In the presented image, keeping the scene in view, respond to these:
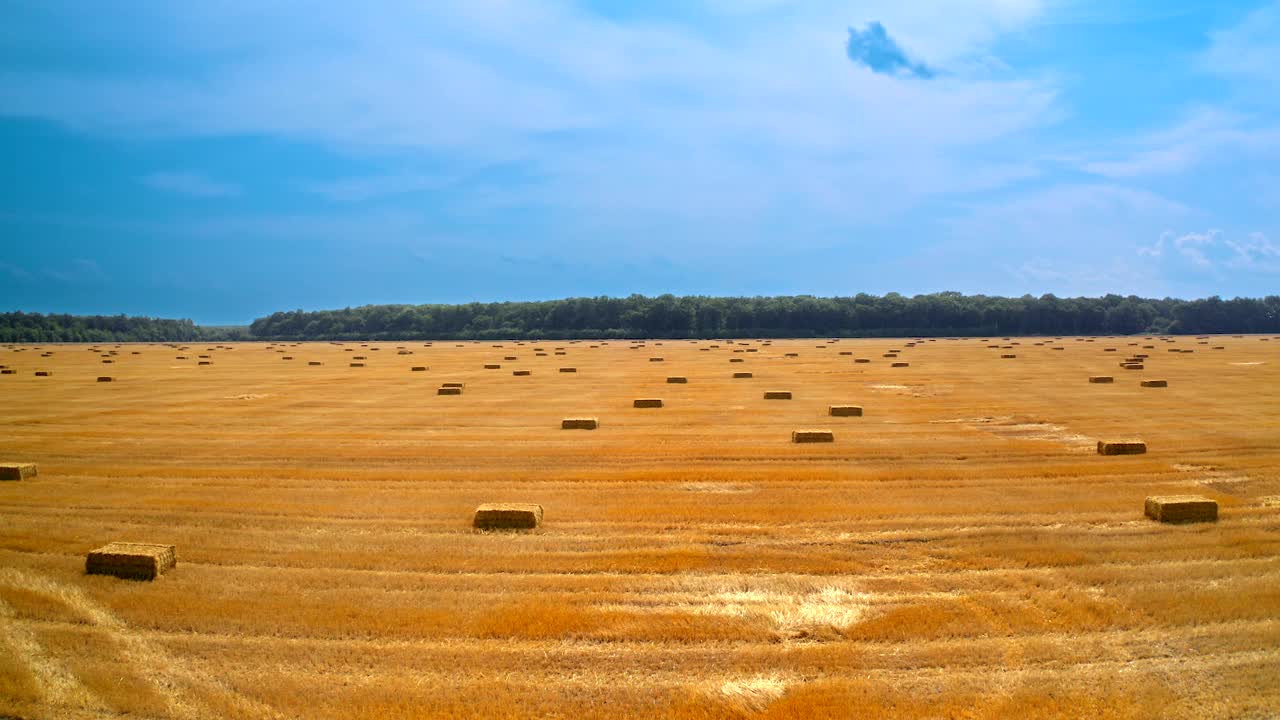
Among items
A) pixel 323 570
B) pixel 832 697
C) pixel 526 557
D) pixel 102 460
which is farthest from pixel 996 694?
pixel 102 460

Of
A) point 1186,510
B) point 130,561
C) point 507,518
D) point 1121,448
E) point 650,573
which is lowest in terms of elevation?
point 650,573

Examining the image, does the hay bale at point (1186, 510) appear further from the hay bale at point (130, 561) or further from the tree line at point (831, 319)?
the tree line at point (831, 319)

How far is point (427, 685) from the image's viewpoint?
297 inches

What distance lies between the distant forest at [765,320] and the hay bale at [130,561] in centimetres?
11214

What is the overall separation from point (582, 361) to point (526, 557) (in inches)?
1548

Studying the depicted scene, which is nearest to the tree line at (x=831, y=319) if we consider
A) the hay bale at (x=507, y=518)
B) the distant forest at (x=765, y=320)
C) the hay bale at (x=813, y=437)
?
the distant forest at (x=765, y=320)

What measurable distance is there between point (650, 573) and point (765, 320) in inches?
4857

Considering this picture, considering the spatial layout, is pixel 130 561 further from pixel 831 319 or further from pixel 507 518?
pixel 831 319

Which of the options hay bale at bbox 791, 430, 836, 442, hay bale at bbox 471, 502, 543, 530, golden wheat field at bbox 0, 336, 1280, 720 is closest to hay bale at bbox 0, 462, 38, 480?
golden wheat field at bbox 0, 336, 1280, 720

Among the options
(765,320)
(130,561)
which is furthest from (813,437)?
(765,320)

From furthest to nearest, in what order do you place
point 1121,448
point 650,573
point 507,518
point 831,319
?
point 831,319, point 1121,448, point 507,518, point 650,573

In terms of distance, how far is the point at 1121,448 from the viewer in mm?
16312

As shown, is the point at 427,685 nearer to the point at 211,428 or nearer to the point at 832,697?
the point at 832,697

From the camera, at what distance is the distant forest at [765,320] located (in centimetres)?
12675
